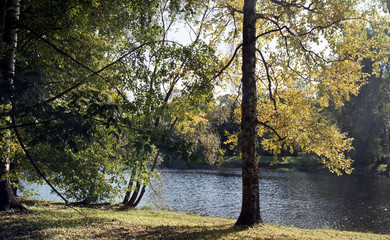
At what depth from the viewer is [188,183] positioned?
31.5 m

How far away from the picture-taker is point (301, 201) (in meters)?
22.9

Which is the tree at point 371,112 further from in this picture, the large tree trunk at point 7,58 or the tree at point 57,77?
the large tree trunk at point 7,58

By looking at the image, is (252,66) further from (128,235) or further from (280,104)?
(128,235)

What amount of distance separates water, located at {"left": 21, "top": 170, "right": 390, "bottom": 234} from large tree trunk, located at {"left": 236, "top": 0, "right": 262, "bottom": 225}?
7960 millimetres

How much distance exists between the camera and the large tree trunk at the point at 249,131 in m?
9.77

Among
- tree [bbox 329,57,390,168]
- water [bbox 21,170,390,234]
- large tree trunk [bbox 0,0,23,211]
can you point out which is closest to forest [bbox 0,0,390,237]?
large tree trunk [bbox 0,0,23,211]

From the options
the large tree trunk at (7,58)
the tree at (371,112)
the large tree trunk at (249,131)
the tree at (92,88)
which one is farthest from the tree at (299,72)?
the tree at (371,112)

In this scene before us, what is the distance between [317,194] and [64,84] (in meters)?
21.8

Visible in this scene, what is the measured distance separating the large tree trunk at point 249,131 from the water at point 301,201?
7960 millimetres

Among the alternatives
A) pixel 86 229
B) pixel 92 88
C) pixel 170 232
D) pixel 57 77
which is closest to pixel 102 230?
pixel 86 229

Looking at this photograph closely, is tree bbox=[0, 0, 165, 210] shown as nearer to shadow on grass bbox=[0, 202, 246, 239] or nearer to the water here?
shadow on grass bbox=[0, 202, 246, 239]

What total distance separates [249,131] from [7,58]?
6.85 metres

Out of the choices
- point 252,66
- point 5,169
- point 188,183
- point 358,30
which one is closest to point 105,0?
point 252,66

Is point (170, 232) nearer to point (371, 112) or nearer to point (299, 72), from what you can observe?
point (299, 72)
